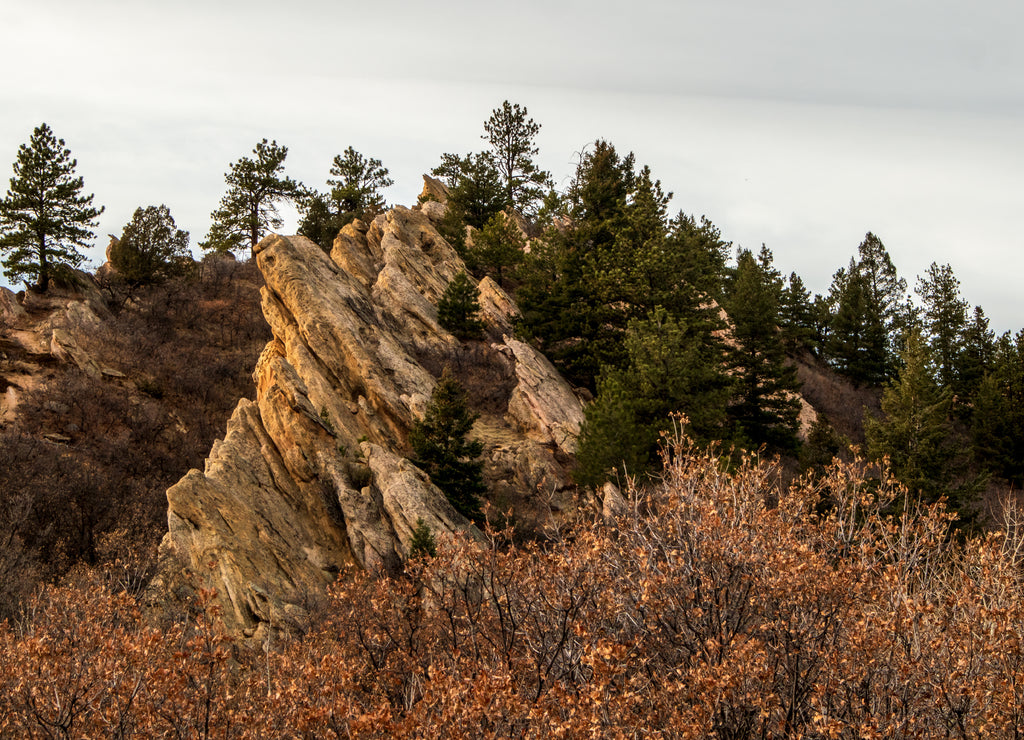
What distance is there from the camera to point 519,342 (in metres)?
32.3

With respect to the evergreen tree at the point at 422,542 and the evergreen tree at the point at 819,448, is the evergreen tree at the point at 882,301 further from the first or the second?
the evergreen tree at the point at 422,542

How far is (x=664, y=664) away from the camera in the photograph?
395 inches

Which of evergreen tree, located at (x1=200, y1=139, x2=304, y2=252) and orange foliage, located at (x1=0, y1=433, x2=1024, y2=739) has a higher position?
evergreen tree, located at (x1=200, y1=139, x2=304, y2=252)

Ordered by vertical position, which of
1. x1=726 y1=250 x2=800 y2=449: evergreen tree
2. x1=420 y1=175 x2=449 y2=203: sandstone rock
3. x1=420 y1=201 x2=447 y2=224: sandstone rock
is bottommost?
x1=726 y1=250 x2=800 y2=449: evergreen tree

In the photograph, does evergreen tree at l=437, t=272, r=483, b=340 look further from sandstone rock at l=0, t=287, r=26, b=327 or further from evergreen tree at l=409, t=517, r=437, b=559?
sandstone rock at l=0, t=287, r=26, b=327

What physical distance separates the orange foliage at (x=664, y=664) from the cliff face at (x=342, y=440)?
15.2 feet

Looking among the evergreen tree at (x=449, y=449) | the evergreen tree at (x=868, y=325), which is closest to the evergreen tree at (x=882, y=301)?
the evergreen tree at (x=868, y=325)

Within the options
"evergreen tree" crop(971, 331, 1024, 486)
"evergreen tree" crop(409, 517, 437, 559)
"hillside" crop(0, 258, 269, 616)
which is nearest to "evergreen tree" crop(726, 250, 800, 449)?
"evergreen tree" crop(971, 331, 1024, 486)

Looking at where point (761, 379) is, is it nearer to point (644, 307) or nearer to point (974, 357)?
point (644, 307)

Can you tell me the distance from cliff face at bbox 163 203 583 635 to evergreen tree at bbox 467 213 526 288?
3.04 meters

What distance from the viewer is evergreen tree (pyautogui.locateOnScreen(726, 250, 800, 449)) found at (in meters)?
31.7

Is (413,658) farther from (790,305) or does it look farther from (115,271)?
(790,305)

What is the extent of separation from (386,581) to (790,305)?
50.5m

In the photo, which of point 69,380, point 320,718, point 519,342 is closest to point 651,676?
point 320,718
